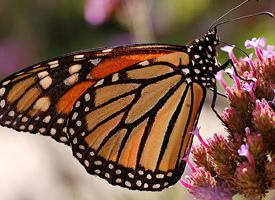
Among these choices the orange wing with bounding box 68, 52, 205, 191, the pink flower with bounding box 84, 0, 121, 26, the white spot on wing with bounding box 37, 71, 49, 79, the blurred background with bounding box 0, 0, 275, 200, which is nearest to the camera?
the white spot on wing with bounding box 37, 71, 49, 79

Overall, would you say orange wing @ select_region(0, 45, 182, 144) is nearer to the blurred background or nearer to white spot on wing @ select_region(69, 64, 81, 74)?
white spot on wing @ select_region(69, 64, 81, 74)

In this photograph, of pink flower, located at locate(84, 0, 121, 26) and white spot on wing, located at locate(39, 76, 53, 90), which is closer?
white spot on wing, located at locate(39, 76, 53, 90)

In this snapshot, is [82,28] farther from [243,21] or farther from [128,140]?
[128,140]

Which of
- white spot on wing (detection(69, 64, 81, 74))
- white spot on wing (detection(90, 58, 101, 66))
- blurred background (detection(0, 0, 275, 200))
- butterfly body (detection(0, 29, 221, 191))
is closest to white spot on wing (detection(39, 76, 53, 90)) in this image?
butterfly body (detection(0, 29, 221, 191))

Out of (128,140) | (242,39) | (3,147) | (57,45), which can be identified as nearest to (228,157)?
(128,140)

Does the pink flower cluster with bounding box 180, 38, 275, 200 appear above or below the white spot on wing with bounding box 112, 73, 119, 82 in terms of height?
Answer: below

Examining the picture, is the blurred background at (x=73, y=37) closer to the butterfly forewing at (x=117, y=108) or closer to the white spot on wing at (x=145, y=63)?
the butterfly forewing at (x=117, y=108)

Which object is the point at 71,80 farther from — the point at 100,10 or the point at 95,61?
the point at 100,10
